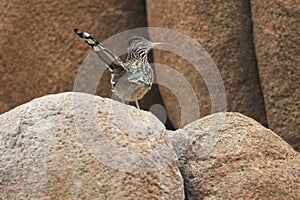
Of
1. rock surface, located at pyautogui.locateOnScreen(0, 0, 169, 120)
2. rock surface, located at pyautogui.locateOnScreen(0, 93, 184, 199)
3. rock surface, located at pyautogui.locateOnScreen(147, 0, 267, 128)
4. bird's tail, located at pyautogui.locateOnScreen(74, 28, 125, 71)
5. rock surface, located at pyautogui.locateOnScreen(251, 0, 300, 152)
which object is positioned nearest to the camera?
rock surface, located at pyautogui.locateOnScreen(0, 93, 184, 199)

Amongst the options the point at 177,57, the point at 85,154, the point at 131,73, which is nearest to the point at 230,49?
the point at 177,57

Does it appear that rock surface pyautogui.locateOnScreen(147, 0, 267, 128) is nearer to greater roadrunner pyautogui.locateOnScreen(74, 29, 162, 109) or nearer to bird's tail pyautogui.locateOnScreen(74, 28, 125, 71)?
greater roadrunner pyautogui.locateOnScreen(74, 29, 162, 109)

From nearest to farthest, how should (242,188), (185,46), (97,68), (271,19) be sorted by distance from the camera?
(242,188)
(271,19)
(185,46)
(97,68)

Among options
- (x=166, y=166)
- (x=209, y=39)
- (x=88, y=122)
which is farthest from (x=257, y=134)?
(x=209, y=39)

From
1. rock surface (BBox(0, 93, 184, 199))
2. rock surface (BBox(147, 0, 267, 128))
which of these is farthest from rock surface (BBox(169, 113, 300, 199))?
rock surface (BBox(147, 0, 267, 128))

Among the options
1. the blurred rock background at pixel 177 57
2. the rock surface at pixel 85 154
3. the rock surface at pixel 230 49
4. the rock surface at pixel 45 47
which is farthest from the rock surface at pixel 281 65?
the rock surface at pixel 85 154

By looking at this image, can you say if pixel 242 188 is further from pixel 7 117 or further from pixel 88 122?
pixel 7 117

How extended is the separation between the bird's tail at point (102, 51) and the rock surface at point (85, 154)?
0.75 feet

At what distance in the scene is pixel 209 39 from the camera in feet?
18.8

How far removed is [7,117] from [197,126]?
3.48 ft

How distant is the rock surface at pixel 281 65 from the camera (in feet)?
17.5

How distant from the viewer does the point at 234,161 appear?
156 inches

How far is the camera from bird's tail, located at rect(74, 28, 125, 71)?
147 inches

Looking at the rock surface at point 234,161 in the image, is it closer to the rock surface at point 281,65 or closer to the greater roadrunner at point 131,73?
the greater roadrunner at point 131,73
